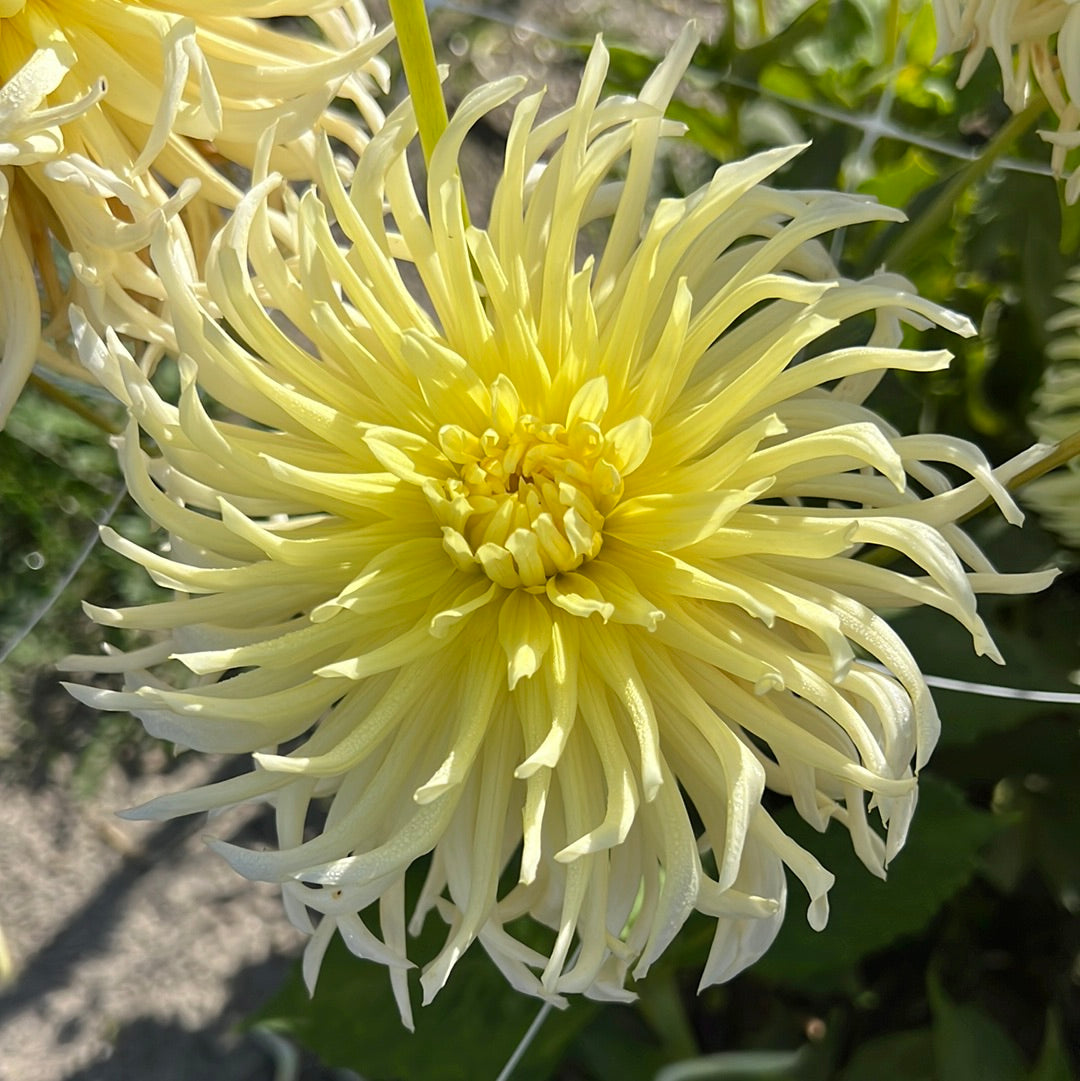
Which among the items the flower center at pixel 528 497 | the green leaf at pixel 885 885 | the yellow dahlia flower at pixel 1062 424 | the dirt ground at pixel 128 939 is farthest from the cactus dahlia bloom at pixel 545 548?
the dirt ground at pixel 128 939

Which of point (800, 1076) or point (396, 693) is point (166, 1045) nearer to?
point (800, 1076)

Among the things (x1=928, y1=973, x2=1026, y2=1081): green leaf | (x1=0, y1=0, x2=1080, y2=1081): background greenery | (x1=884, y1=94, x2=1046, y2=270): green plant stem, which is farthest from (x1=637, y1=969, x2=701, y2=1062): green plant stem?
(x1=884, y1=94, x2=1046, y2=270): green plant stem

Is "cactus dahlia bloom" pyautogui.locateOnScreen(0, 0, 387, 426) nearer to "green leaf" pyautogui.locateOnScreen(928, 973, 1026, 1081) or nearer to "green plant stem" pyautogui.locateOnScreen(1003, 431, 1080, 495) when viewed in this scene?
"green plant stem" pyautogui.locateOnScreen(1003, 431, 1080, 495)

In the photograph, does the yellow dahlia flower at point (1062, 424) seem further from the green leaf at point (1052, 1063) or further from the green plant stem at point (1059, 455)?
the green leaf at point (1052, 1063)

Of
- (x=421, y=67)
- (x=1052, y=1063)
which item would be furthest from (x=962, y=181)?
(x=1052, y=1063)

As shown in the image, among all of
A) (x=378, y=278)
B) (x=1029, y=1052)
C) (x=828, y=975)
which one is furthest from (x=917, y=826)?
(x=378, y=278)

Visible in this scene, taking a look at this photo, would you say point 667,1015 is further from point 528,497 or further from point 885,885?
point 528,497
